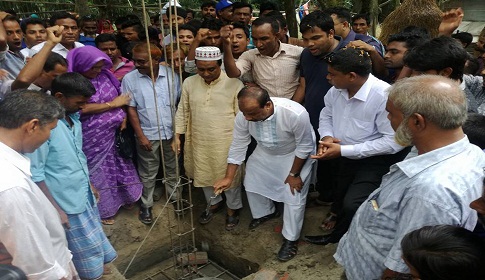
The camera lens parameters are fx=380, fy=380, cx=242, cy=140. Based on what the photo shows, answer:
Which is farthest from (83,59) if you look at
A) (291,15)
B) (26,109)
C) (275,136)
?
(291,15)

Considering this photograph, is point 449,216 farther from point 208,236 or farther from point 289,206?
point 208,236

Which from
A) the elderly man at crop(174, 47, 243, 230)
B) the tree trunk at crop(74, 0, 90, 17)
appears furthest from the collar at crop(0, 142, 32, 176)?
the tree trunk at crop(74, 0, 90, 17)

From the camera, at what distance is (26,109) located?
78.0 inches

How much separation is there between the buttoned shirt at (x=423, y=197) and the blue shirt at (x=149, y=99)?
8.27ft

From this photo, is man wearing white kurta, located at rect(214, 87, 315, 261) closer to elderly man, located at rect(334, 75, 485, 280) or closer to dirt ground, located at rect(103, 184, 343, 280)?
dirt ground, located at rect(103, 184, 343, 280)

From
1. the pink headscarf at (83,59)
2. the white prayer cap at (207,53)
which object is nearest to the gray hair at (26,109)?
the pink headscarf at (83,59)

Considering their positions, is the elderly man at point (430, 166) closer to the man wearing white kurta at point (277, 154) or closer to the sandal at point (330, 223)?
the man wearing white kurta at point (277, 154)

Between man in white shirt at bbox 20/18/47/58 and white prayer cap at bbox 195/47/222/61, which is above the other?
man in white shirt at bbox 20/18/47/58

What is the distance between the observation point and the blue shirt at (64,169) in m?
2.60

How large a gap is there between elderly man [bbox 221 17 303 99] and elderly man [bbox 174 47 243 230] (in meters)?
0.17

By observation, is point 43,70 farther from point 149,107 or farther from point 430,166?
point 430,166

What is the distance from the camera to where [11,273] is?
139 centimetres

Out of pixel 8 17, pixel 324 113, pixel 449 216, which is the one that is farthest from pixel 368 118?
pixel 8 17

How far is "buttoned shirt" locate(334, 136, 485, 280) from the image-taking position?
1.57 m
